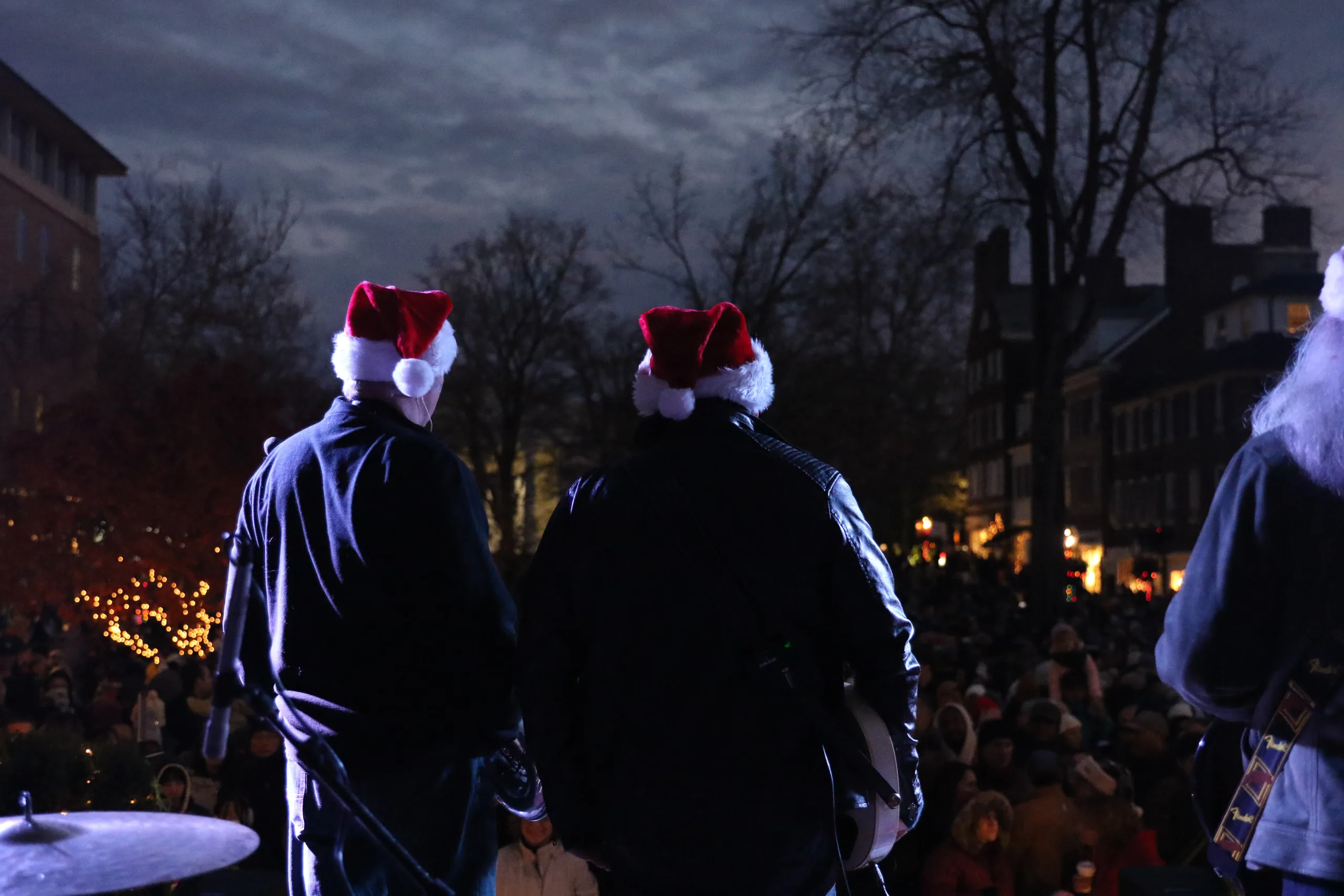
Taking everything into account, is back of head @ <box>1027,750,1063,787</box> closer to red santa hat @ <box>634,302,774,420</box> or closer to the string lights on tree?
red santa hat @ <box>634,302,774,420</box>

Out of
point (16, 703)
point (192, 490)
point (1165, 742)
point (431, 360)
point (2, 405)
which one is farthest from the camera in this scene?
point (2, 405)

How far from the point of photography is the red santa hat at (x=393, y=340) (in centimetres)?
388

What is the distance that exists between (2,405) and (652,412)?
45.5 m

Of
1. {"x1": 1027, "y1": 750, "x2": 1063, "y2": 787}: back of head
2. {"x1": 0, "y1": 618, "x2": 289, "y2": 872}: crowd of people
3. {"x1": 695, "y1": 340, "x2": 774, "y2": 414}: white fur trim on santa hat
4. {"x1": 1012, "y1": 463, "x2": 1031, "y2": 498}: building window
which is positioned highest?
{"x1": 1012, "y1": 463, "x2": 1031, "y2": 498}: building window

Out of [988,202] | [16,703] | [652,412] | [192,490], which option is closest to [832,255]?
[988,202]

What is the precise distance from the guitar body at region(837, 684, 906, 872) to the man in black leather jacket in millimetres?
30

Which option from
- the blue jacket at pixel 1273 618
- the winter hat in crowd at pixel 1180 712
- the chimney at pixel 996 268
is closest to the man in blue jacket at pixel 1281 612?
the blue jacket at pixel 1273 618

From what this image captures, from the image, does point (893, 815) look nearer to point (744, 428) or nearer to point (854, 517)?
point (854, 517)

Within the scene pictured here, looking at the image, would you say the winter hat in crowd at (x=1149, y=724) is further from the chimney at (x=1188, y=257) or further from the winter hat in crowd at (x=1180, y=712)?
the chimney at (x=1188, y=257)

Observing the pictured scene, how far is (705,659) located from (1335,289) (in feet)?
4.59

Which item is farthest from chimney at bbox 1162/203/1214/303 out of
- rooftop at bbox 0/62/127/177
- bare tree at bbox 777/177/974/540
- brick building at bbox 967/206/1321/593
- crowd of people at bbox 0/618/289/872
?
crowd of people at bbox 0/618/289/872

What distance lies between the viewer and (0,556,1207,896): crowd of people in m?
7.35

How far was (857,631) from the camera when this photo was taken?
3154mm

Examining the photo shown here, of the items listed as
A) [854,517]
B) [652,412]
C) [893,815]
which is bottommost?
[893,815]
